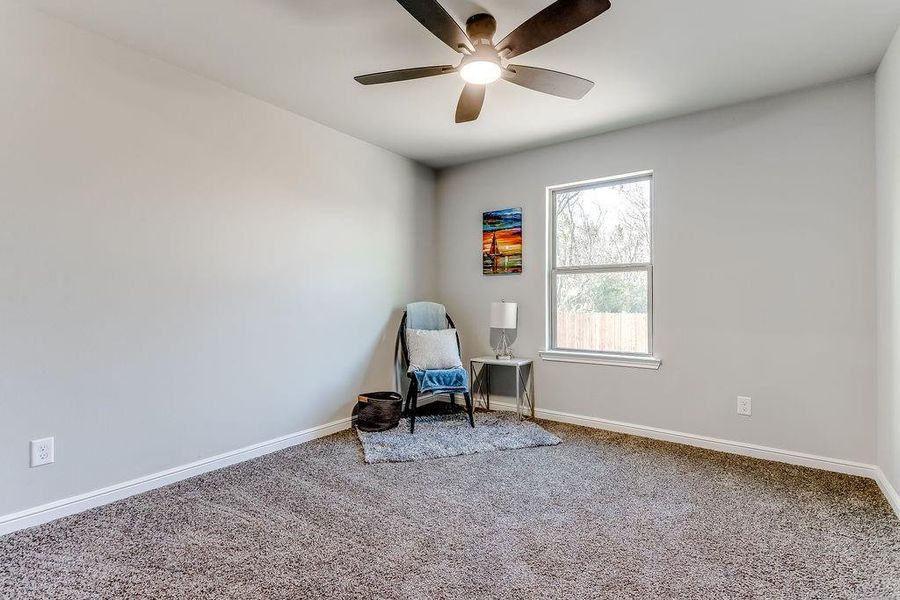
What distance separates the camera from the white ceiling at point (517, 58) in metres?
2.16

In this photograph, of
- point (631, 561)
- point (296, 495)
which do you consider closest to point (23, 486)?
point (296, 495)

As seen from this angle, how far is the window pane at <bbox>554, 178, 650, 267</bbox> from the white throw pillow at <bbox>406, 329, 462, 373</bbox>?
3.96 feet

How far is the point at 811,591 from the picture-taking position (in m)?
1.68

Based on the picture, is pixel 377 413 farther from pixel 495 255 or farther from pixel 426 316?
pixel 495 255

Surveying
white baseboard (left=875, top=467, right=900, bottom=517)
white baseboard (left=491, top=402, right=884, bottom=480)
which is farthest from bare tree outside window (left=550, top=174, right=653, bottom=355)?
white baseboard (left=875, top=467, right=900, bottom=517)

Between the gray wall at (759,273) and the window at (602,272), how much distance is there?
0.13 m

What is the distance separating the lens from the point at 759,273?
10.2ft

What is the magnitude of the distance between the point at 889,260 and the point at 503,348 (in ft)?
8.82

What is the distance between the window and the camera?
3.64m

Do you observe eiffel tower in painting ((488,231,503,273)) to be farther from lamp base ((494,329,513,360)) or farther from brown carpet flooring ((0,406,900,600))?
brown carpet flooring ((0,406,900,600))

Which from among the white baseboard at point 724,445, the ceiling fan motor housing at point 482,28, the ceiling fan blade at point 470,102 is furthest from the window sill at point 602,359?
the ceiling fan motor housing at point 482,28

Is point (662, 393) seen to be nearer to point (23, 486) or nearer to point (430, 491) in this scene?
point (430, 491)

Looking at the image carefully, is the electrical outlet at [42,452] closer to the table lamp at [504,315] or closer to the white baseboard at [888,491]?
the table lamp at [504,315]

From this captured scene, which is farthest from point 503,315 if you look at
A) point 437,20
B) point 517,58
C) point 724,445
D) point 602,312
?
point 437,20
